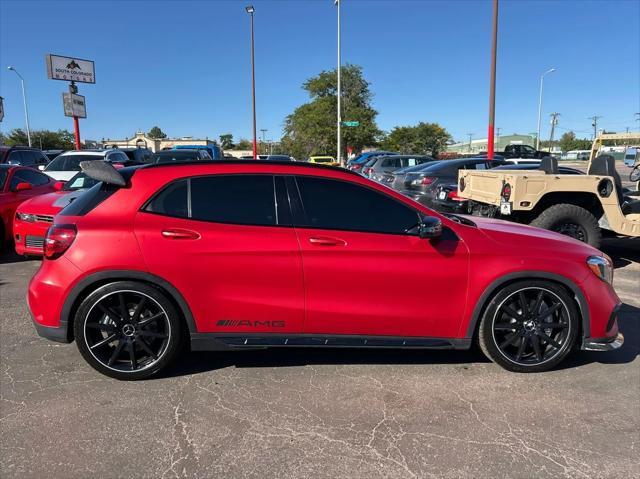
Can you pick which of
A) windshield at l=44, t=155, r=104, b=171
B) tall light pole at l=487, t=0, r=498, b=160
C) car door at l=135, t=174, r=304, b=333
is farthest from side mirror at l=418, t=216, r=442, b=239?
tall light pole at l=487, t=0, r=498, b=160

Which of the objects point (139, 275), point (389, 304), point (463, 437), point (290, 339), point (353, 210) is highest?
point (353, 210)

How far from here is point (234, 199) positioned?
351cm

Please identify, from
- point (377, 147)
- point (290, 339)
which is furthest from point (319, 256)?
point (377, 147)

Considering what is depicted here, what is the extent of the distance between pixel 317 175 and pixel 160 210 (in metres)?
1.18

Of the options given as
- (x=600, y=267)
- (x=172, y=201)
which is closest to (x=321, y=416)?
(x=172, y=201)

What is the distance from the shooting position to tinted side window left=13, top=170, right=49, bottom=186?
8211 millimetres

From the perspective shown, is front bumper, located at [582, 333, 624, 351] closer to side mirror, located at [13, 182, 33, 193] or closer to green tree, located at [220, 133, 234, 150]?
side mirror, located at [13, 182, 33, 193]

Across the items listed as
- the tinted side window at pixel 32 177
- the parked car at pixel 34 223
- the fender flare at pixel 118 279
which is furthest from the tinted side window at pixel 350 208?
the tinted side window at pixel 32 177

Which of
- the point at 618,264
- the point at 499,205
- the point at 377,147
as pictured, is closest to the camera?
the point at 499,205

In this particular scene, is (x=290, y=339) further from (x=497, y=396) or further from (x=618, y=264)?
(x=618, y=264)

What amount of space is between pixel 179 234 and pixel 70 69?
Answer: 28077mm

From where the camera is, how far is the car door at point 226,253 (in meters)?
3.37

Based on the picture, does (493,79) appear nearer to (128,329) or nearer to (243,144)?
(128,329)

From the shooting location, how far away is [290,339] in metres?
3.51
